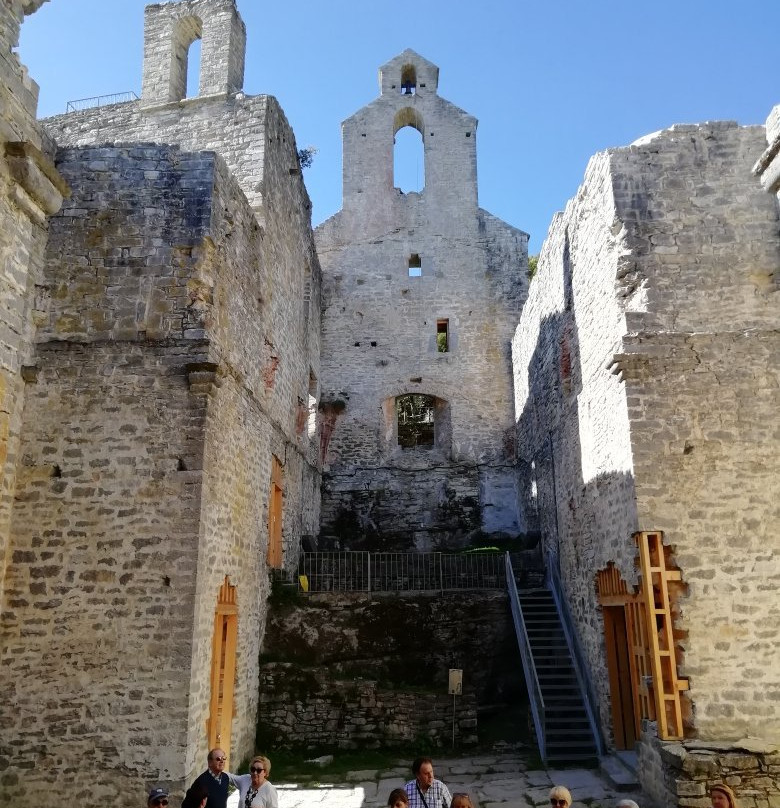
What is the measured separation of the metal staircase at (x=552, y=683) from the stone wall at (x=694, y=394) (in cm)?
60

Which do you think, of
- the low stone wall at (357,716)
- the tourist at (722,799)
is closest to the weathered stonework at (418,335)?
the low stone wall at (357,716)

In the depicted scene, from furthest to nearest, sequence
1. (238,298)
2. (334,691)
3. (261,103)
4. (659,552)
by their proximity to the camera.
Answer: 1. (261,103)
2. (334,691)
3. (238,298)
4. (659,552)

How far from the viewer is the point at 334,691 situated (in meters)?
11.1

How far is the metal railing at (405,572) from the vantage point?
13586mm

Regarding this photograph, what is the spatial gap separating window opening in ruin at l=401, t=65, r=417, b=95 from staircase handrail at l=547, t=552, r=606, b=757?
49.3 feet

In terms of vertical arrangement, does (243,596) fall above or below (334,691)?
above

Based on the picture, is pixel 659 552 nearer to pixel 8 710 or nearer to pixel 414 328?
pixel 8 710

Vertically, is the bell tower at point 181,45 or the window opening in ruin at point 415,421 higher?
the bell tower at point 181,45

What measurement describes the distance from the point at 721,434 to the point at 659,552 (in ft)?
5.46

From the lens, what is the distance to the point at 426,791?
5.83 metres

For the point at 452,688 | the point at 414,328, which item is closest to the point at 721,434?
the point at 452,688

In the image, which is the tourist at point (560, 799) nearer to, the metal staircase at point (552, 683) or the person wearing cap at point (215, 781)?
the person wearing cap at point (215, 781)

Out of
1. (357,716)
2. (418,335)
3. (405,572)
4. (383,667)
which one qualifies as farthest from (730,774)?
(418,335)

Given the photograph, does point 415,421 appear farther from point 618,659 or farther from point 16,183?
point 16,183
